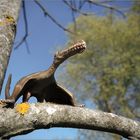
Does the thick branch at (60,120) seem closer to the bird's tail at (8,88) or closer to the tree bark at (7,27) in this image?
the bird's tail at (8,88)

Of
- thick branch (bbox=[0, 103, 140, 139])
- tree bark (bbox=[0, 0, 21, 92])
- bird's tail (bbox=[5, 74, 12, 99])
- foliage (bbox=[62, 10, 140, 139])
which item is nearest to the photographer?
thick branch (bbox=[0, 103, 140, 139])

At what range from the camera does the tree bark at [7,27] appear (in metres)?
1.62

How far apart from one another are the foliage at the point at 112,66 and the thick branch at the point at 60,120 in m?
11.6

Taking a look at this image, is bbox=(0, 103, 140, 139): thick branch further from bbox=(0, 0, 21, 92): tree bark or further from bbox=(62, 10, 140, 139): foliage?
bbox=(62, 10, 140, 139): foliage

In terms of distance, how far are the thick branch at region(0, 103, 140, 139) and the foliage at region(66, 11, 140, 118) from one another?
1162 centimetres

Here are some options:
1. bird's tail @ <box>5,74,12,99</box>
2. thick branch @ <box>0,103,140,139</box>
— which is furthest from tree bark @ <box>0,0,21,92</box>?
thick branch @ <box>0,103,140,139</box>

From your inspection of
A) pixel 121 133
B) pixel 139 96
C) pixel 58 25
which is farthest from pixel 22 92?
pixel 139 96

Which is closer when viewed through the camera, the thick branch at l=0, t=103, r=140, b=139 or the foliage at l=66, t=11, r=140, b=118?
the thick branch at l=0, t=103, r=140, b=139

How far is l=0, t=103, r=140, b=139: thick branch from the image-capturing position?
1.23m

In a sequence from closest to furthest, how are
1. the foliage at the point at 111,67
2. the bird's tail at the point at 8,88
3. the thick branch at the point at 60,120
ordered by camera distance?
the thick branch at the point at 60,120, the bird's tail at the point at 8,88, the foliage at the point at 111,67

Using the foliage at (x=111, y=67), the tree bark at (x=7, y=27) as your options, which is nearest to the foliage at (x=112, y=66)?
the foliage at (x=111, y=67)

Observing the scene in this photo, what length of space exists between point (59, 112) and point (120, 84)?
40.6ft

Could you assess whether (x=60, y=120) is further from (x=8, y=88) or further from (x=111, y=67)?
(x=111, y=67)

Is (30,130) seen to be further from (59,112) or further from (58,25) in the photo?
(58,25)
